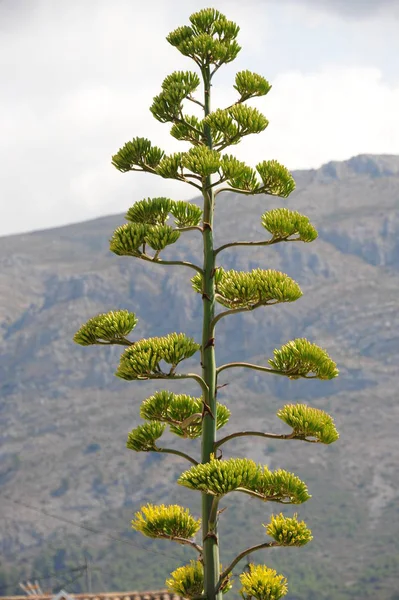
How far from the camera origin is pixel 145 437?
14.5m

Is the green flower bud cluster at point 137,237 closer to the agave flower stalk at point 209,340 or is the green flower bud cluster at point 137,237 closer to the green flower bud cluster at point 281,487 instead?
the agave flower stalk at point 209,340

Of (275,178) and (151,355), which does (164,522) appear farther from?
(275,178)

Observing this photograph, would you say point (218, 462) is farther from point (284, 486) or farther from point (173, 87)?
point (173, 87)

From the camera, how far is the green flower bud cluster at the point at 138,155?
1492 cm

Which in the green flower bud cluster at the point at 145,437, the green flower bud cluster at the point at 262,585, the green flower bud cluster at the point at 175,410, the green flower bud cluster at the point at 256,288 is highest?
the green flower bud cluster at the point at 256,288

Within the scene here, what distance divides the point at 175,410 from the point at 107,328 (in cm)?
132

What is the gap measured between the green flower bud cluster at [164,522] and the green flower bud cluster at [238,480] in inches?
42.5

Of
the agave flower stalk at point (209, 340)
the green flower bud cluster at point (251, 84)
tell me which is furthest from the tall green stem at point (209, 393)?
the green flower bud cluster at point (251, 84)

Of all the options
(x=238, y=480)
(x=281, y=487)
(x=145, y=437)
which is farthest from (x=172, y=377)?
(x=281, y=487)

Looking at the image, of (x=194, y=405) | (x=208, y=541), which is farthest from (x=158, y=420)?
(x=208, y=541)

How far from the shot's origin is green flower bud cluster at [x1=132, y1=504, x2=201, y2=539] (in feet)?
46.2

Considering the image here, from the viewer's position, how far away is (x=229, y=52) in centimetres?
1553

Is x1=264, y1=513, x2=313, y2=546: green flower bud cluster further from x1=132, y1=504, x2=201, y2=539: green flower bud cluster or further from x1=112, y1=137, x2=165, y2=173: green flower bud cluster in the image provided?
x1=112, y1=137, x2=165, y2=173: green flower bud cluster

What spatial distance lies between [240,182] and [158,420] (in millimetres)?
3032
